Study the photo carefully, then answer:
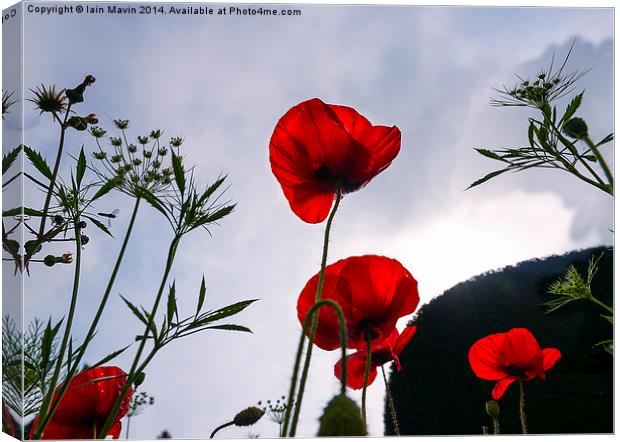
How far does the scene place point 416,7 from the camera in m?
1.61

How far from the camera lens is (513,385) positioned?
169 cm

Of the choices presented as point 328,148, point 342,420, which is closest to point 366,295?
point 328,148

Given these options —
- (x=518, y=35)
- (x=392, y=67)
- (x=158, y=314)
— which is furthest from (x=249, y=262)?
(x=518, y=35)

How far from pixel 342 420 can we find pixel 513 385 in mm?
1336

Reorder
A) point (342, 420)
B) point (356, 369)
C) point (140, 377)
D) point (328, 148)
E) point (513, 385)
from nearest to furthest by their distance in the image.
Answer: point (342, 420), point (328, 148), point (356, 369), point (140, 377), point (513, 385)

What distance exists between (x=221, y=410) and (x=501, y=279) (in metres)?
0.65

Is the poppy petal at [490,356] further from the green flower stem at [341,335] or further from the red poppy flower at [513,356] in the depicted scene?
the green flower stem at [341,335]

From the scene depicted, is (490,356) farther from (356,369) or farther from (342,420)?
(342,420)

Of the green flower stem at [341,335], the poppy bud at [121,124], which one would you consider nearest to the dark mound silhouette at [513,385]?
the poppy bud at [121,124]

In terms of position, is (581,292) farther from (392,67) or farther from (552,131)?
(392,67)

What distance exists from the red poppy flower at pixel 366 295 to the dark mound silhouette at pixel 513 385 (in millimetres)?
777

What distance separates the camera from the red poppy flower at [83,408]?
0.97 m

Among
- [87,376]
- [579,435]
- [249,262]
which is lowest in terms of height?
[579,435]

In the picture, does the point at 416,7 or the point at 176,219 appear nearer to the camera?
the point at 176,219
